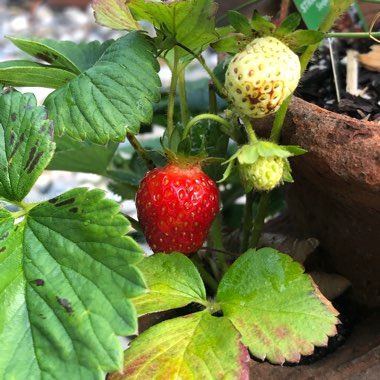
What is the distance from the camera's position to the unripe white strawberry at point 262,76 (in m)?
0.62

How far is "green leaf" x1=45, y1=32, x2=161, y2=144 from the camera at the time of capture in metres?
0.69

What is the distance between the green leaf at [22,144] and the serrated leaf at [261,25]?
206 mm

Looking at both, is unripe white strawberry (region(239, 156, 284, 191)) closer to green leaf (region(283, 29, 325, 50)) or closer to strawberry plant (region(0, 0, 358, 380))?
strawberry plant (region(0, 0, 358, 380))

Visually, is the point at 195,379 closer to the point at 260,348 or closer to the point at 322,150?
the point at 260,348

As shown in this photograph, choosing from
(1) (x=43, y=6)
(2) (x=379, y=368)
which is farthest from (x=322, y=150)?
(1) (x=43, y=6)

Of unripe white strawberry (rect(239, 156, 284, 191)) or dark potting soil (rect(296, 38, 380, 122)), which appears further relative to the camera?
dark potting soil (rect(296, 38, 380, 122))

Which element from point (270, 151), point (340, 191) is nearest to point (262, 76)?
point (270, 151)

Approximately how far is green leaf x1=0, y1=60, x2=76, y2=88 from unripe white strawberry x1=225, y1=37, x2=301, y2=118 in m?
0.18

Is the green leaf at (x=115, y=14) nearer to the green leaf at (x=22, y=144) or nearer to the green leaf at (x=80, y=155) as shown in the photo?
the green leaf at (x=22, y=144)

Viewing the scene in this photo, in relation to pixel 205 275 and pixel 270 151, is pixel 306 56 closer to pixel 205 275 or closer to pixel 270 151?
pixel 270 151

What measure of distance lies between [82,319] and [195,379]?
0.38 ft

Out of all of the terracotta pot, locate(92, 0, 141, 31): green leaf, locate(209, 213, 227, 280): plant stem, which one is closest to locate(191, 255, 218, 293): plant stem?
locate(209, 213, 227, 280): plant stem

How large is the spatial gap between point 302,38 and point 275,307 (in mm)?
248

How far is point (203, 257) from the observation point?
0.93 m
